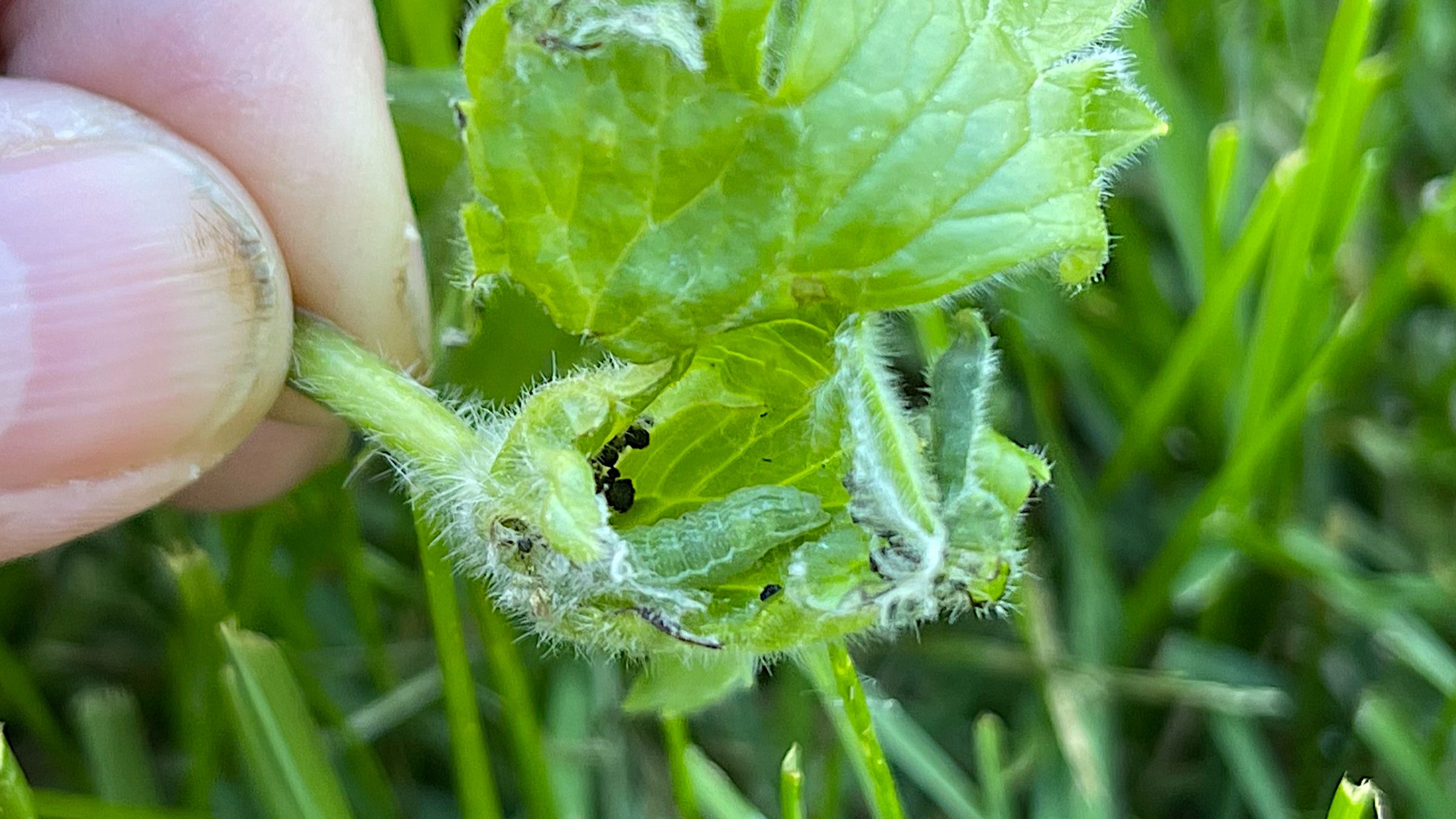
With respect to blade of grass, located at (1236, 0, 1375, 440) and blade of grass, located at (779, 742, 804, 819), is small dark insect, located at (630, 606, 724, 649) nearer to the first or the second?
blade of grass, located at (779, 742, 804, 819)

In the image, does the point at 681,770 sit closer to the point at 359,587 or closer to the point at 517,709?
the point at 517,709

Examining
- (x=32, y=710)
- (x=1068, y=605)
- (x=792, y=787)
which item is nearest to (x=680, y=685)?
(x=792, y=787)

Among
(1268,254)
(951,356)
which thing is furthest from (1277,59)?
(951,356)

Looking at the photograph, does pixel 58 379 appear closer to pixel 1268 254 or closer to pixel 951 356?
pixel 951 356

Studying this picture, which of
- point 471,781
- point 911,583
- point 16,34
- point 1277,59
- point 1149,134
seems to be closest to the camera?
point 911,583

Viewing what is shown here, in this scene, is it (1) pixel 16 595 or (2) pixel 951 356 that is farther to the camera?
(1) pixel 16 595
